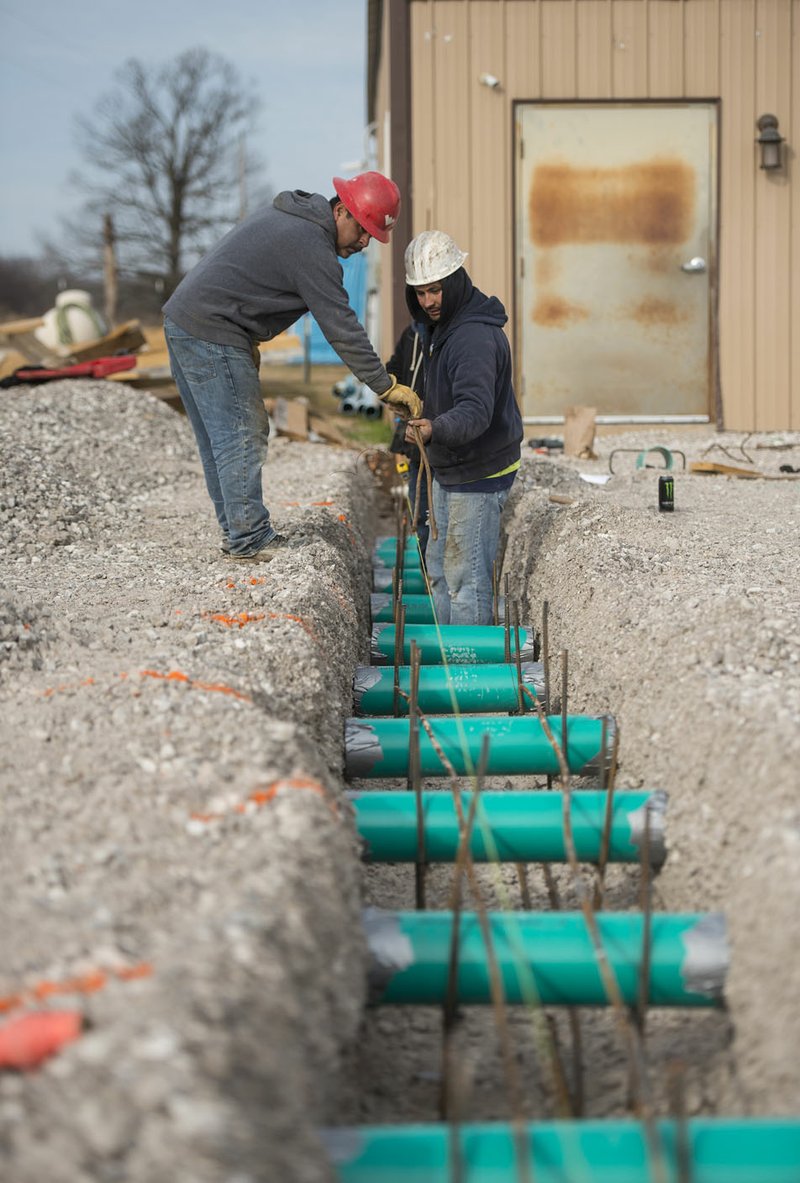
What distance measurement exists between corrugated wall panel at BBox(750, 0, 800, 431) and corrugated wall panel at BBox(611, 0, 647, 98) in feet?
3.35

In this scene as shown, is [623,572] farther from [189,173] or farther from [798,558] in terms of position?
[189,173]

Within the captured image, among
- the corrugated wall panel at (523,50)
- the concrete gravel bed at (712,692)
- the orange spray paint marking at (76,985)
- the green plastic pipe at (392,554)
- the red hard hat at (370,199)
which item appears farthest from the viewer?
the corrugated wall panel at (523,50)

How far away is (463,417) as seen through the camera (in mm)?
5105

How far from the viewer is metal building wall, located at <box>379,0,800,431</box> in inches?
405

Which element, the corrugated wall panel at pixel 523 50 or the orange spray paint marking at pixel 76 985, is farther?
the corrugated wall panel at pixel 523 50

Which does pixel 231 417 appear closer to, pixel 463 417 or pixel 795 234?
pixel 463 417

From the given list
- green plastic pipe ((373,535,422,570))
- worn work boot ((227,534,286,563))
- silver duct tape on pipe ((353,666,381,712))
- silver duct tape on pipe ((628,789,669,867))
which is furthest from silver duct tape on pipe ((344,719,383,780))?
green plastic pipe ((373,535,422,570))

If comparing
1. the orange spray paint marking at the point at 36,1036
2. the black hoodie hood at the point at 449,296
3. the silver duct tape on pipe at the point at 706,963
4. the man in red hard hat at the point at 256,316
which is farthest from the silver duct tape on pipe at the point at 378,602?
the orange spray paint marking at the point at 36,1036

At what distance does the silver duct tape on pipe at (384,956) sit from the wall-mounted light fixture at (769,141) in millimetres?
9441

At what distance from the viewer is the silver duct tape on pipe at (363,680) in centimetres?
474

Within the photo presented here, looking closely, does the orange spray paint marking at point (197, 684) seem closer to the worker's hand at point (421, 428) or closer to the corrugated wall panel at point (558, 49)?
the worker's hand at point (421, 428)

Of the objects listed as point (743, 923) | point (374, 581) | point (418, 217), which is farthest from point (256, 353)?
point (418, 217)

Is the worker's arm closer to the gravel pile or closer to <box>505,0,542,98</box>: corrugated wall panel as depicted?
the gravel pile

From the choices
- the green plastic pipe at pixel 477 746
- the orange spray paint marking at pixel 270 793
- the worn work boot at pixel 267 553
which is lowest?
the green plastic pipe at pixel 477 746
